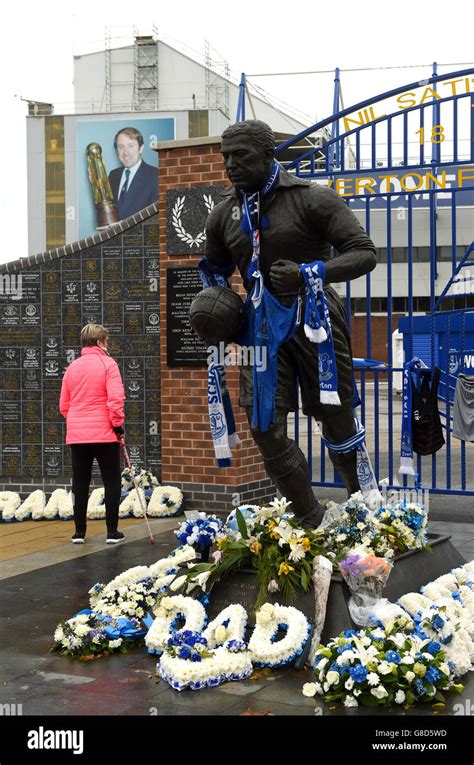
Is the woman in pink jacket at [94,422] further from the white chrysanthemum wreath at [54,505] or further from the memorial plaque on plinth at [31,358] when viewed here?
the memorial plaque on plinth at [31,358]

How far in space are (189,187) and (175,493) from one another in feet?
8.54

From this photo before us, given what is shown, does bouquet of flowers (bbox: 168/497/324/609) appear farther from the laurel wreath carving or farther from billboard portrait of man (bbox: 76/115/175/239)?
billboard portrait of man (bbox: 76/115/175/239)

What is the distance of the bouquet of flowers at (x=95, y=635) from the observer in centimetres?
470

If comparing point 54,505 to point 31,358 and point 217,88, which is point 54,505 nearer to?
point 31,358

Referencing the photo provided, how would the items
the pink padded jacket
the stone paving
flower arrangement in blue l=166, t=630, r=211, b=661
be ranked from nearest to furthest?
the stone paving
flower arrangement in blue l=166, t=630, r=211, b=661
the pink padded jacket

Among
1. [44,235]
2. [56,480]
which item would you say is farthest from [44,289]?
[44,235]

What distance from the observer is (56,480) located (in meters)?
9.39

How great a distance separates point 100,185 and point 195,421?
49.8 meters

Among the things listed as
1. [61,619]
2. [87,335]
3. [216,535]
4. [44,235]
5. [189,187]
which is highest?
[44,235]

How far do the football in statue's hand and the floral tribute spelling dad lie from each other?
88 cm

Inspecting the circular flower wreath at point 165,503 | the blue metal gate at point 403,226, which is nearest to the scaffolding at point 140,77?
the blue metal gate at point 403,226

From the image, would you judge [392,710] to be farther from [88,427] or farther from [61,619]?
[88,427]

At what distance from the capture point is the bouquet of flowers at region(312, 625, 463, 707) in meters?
3.95

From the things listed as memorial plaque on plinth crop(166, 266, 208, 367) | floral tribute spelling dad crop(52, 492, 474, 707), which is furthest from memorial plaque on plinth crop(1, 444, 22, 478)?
floral tribute spelling dad crop(52, 492, 474, 707)
